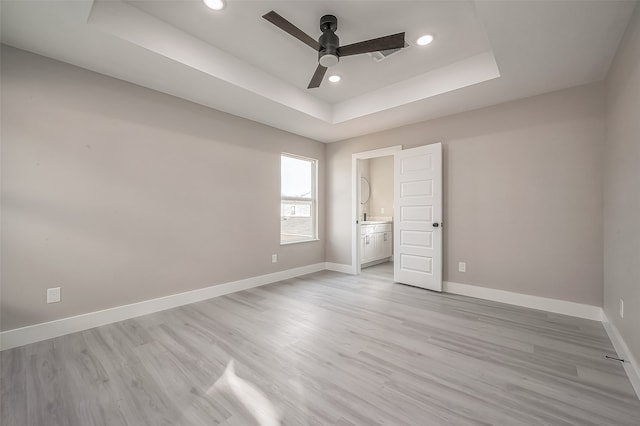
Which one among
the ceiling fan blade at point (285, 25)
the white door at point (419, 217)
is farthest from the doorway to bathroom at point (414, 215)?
the ceiling fan blade at point (285, 25)

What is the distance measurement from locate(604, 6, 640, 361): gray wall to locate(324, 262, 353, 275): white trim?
3.21 metres

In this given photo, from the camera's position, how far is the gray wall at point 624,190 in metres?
1.76

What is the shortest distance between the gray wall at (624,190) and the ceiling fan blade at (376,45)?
5.08 ft

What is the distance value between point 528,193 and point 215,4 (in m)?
3.79

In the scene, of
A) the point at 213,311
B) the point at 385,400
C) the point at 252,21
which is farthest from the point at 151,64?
the point at 385,400

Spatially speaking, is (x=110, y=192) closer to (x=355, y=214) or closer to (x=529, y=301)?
(x=355, y=214)

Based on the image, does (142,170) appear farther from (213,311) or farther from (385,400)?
(385,400)

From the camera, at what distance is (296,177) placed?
480 centimetres

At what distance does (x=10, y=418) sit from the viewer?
1.43 meters

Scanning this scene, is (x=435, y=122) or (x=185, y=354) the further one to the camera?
(x=435, y=122)

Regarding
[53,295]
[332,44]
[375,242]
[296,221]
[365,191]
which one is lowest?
[53,295]

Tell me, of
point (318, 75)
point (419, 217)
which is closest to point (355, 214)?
point (419, 217)

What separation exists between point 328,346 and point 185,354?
115 cm

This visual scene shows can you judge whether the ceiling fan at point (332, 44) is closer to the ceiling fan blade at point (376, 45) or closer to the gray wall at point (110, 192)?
the ceiling fan blade at point (376, 45)
